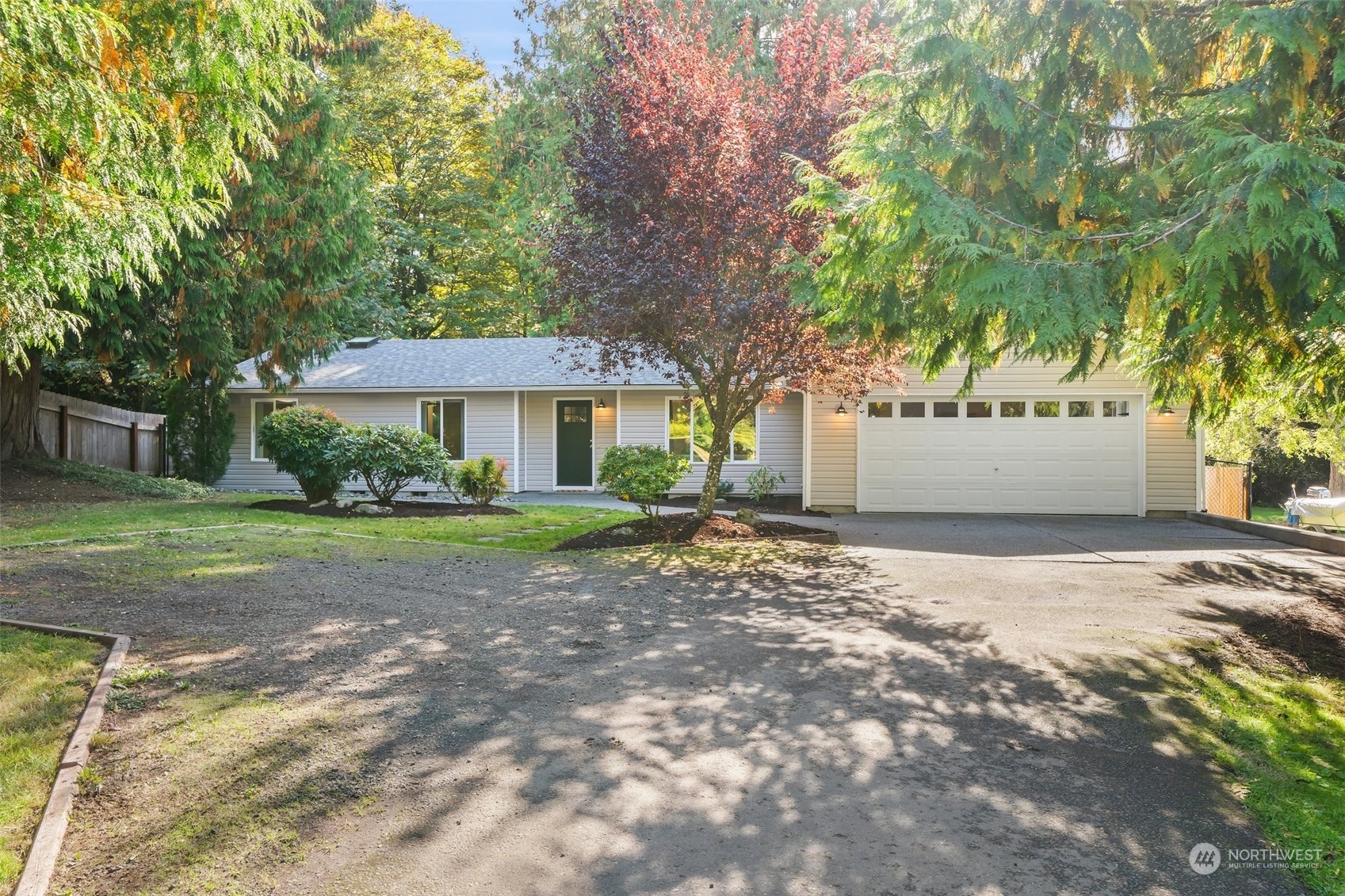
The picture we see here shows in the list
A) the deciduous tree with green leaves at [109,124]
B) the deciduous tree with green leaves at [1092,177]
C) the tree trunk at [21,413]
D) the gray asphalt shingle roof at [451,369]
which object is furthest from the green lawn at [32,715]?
the gray asphalt shingle roof at [451,369]

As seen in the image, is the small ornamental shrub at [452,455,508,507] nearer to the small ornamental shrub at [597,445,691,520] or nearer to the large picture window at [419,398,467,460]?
the small ornamental shrub at [597,445,691,520]

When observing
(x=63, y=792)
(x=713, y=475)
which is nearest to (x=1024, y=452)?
(x=713, y=475)

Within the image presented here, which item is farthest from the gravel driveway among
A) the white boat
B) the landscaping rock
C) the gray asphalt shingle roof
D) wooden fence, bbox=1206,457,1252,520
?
the gray asphalt shingle roof

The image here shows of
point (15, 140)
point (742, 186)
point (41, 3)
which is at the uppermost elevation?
point (742, 186)

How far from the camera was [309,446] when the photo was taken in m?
13.5

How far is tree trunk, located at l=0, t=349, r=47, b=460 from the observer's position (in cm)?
1471

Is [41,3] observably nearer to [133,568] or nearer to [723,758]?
[723,758]

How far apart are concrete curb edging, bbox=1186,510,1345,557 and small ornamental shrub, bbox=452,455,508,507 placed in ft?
39.0

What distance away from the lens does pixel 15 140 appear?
3.99m

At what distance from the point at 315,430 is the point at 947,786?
1206cm

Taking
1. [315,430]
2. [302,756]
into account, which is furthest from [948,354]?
[315,430]

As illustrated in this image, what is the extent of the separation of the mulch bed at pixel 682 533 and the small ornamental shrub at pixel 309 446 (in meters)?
4.62

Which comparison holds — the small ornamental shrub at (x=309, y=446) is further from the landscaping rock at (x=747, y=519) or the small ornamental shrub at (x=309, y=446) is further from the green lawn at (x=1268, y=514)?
the green lawn at (x=1268, y=514)

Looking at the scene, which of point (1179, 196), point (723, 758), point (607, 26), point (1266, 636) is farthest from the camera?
point (607, 26)
